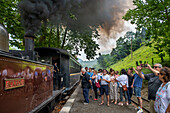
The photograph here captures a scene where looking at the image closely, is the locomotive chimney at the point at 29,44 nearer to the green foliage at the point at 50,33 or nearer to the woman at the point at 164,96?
the green foliage at the point at 50,33

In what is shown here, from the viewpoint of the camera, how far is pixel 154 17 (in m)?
11.5

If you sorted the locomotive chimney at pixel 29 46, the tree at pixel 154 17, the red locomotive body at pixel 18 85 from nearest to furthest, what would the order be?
the red locomotive body at pixel 18 85 → the locomotive chimney at pixel 29 46 → the tree at pixel 154 17

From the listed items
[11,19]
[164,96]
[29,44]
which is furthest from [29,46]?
[11,19]

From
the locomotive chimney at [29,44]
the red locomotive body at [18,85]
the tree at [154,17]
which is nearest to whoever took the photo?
the red locomotive body at [18,85]

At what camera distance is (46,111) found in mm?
5082

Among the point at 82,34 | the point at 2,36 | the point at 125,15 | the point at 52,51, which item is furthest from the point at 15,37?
the point at 125,15

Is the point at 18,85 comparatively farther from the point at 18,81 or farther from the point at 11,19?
the point at 11,19

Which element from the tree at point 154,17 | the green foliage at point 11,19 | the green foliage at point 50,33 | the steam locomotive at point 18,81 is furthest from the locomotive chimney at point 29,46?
the tree at point 154,17

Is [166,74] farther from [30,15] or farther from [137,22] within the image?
[137,22]

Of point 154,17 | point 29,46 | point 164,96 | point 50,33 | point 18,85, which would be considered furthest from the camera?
point 50,33

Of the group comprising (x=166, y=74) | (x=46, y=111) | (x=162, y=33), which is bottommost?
(x=46, y=111)

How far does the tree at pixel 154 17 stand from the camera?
407 inches

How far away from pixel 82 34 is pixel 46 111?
45.2 ft

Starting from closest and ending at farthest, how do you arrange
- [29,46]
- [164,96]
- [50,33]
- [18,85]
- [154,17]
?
[164,96] → [18,85] → [29,46] → [154,17] → [50,33]
